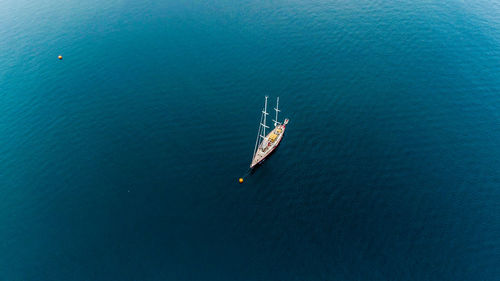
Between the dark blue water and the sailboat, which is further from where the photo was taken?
the sailboat

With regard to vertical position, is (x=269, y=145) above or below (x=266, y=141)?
below

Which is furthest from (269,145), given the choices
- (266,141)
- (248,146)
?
(248,146)

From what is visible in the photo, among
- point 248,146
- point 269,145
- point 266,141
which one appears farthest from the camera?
point 248,146

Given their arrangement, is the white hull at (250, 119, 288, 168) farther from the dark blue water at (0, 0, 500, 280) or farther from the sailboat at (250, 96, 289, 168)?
the dark blue water at (0, 0, 500, 280)

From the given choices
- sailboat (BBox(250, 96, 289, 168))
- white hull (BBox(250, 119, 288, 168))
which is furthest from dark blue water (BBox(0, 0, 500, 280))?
white hull (BBox(250, 119, 288, 168))

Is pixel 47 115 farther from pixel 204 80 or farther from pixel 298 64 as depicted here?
pixel 298 64

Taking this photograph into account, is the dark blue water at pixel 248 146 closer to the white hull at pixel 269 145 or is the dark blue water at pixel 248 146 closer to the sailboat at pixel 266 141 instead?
the sailboat at pixel 266 141

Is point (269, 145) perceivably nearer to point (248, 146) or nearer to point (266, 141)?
point (266, 141)

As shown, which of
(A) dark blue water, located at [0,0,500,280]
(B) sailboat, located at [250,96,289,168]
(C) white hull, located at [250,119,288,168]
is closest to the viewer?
(A) dark blue water, located at [0,0,500,280]

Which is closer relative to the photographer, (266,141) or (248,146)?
(266,141)
